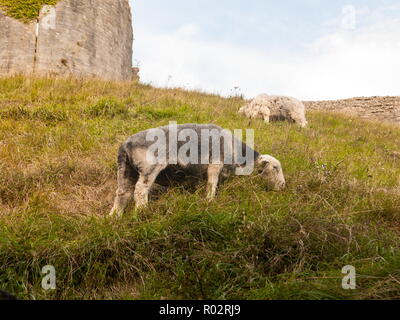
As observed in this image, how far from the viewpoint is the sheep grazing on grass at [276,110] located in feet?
33.2

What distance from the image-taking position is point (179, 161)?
3914 millimetres

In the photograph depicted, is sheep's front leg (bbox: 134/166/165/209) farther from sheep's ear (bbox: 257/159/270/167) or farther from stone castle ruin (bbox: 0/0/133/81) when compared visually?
stone castle ruin (bbox: 0/0/133/81)

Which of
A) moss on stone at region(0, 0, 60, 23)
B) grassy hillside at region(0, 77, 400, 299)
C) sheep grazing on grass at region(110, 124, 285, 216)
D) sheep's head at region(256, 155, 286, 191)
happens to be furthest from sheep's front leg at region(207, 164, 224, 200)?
moss on stone at region(0, 0, 60, 23)

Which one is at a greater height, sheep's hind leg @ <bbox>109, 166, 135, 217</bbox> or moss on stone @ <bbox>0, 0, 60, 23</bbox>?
moss on stone @ <bbox>0, 0, 60, 23</bbox>

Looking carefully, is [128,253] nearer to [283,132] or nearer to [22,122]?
[22,122]

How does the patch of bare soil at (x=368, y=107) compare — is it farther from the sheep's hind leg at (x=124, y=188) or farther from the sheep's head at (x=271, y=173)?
the sheep's hind leg at (x=124, y=188)

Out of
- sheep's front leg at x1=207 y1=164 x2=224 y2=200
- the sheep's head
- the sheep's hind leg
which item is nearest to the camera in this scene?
the sheep's hind leg

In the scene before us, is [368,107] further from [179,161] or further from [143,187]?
[143,187]

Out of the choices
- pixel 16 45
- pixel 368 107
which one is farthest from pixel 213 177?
pixel 368 107

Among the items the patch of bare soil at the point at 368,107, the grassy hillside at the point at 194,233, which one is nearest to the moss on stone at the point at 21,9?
the grassy hillside at the point at 194,233

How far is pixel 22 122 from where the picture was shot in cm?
725

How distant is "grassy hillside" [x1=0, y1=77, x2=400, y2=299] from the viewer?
8.49 ft

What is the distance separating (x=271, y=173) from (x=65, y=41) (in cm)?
1203

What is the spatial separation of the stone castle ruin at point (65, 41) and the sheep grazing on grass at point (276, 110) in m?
7.44
